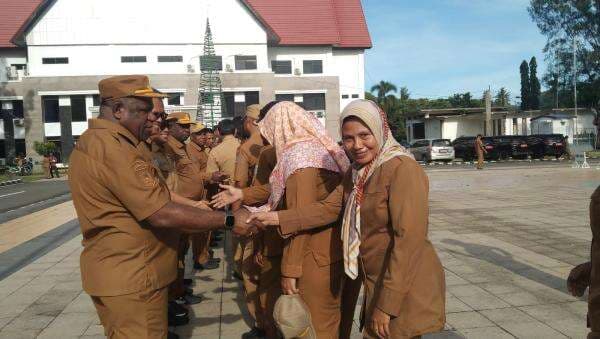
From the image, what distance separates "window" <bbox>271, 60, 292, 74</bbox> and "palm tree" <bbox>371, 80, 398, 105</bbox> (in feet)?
63.8

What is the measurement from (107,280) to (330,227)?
4.15 ft

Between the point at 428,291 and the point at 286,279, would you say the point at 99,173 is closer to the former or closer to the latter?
the point at 286,279

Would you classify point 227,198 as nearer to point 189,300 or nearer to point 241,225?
point 241,225

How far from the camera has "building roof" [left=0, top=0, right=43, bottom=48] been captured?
38.4 meters

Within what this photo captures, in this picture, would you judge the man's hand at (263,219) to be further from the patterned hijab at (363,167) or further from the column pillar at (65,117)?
the column pillar at (65,117)

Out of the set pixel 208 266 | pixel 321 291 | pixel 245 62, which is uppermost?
pixel 245 62

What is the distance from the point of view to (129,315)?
2373 millimetres

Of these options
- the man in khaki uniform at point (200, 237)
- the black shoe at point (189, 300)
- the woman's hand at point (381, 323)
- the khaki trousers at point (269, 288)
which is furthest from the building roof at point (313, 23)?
the woman's hand at point (381, 323)

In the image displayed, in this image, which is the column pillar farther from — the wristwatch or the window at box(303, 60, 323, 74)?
the wristwatch

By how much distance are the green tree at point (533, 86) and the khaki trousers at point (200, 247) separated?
2228 inches

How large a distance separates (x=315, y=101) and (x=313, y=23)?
6933 millimetres

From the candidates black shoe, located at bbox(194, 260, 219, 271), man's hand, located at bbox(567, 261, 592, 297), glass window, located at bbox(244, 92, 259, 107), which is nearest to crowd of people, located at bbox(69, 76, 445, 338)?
man's hand, located at bbox(567, 261, 592, 297)

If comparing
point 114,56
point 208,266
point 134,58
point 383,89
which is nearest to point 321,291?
point 208,266

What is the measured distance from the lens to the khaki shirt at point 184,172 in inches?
212
